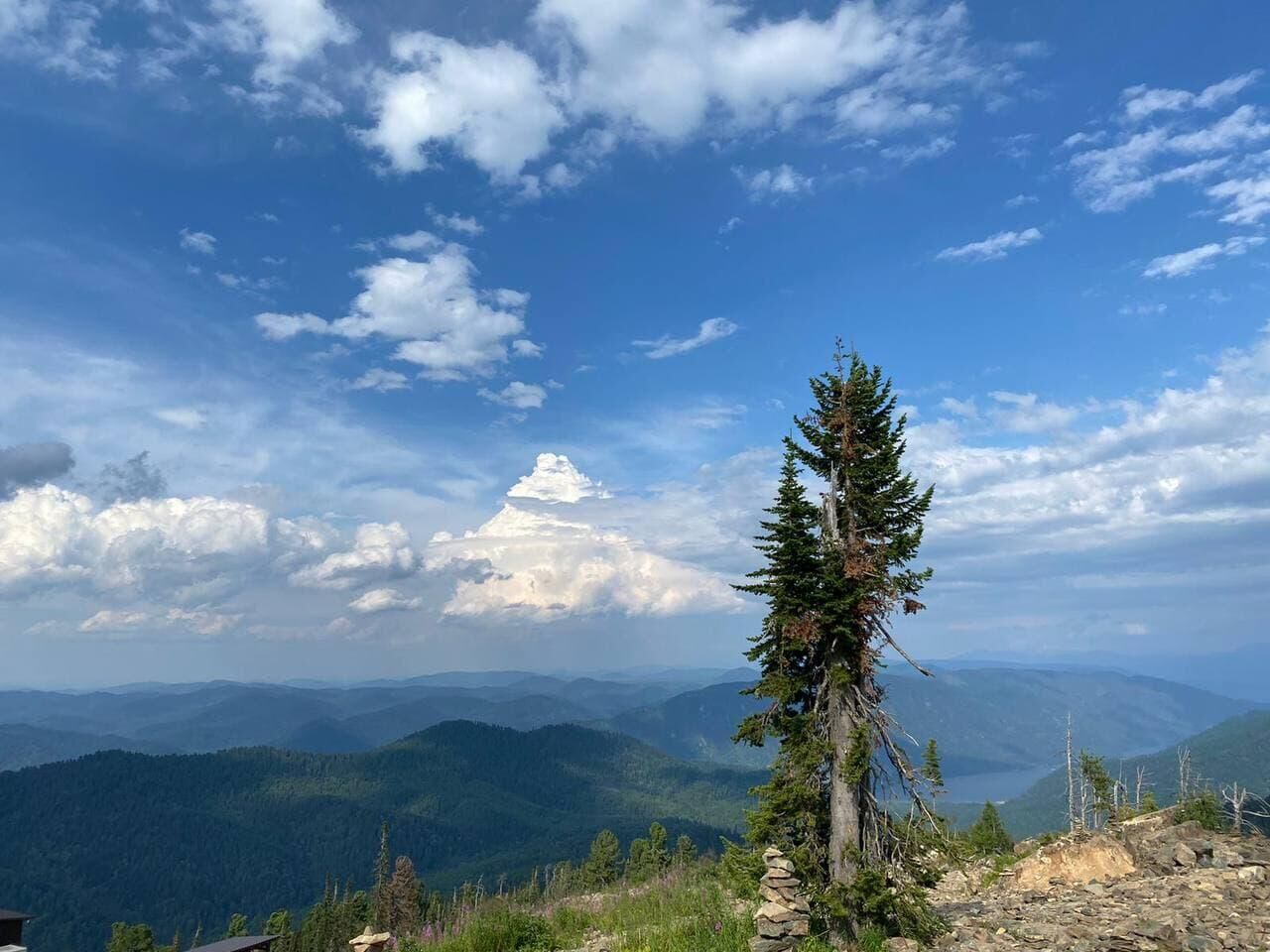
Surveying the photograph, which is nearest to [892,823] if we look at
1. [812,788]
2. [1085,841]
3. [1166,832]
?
[812,788]

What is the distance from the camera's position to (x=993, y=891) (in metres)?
24.9

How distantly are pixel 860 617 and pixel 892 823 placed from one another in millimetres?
4980

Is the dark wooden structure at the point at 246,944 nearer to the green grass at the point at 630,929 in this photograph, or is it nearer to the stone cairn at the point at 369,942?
the stone cairn at the point at 369,942

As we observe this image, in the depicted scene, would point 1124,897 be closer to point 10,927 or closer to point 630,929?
point 630,929

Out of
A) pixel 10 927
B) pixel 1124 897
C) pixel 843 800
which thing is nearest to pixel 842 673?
pixel 843 800

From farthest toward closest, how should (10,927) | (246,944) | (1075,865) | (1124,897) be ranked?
(1075,865), (1124,897), (246,944), (10,927)

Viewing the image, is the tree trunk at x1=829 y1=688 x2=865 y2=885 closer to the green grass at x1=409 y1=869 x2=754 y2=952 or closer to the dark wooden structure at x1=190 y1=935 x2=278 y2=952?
the green grass at x1=409 y1=869 x2=754 y2=952

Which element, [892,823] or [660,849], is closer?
[892,823]

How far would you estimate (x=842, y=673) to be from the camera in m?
17.0

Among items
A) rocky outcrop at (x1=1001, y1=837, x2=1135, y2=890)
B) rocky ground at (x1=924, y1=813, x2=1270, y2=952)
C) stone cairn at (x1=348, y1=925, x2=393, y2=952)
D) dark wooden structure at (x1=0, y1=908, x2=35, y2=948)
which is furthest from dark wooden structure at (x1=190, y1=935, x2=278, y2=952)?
rocky outcrop at (x1=1001, y1=837, x2=1135, y2=890)

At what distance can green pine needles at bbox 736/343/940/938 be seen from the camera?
16609mm

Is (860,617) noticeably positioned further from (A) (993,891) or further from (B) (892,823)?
(A) (993,891)

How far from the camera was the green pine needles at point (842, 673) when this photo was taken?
16.6 m

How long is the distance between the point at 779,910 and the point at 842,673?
17.4 ft
